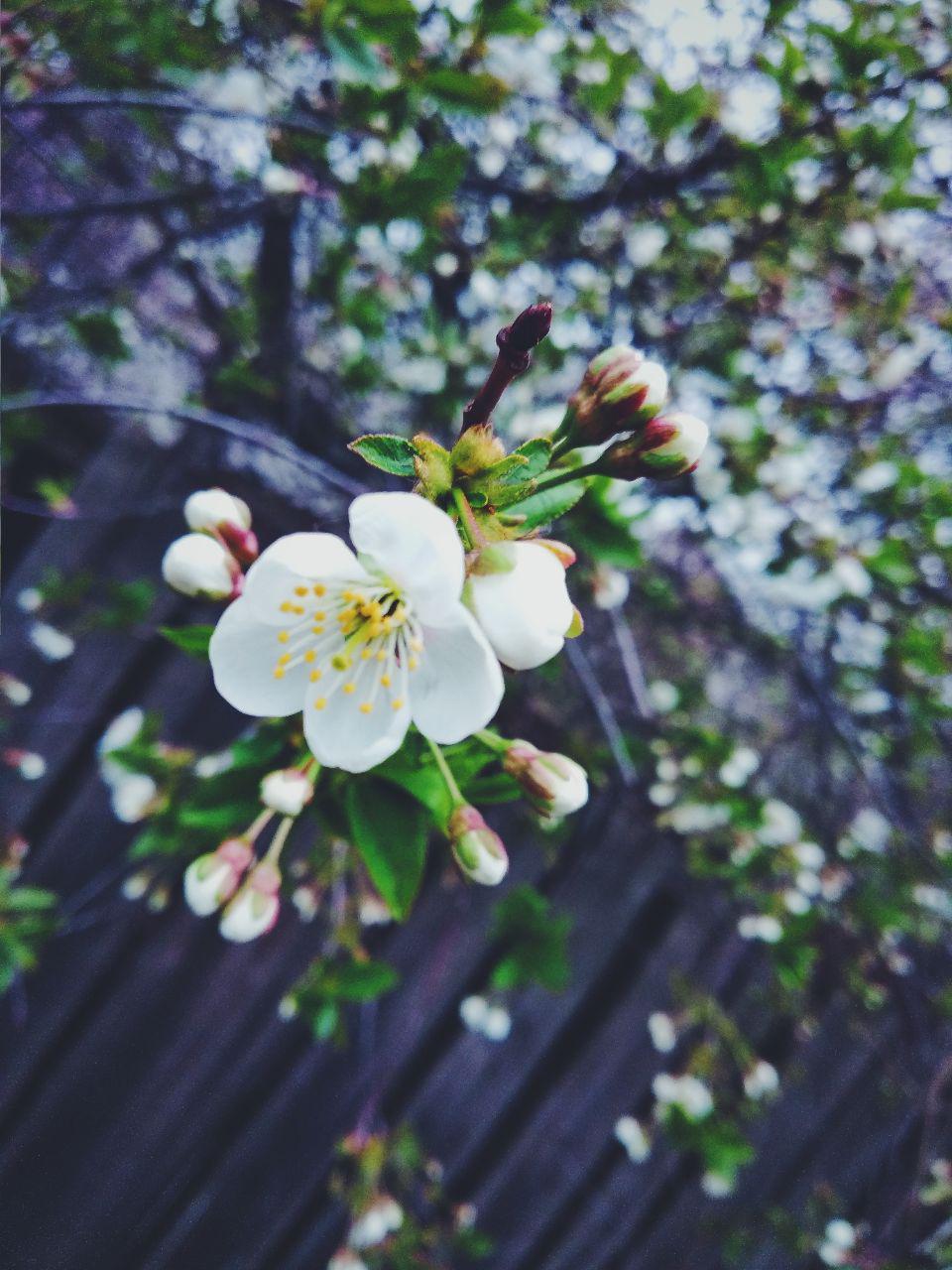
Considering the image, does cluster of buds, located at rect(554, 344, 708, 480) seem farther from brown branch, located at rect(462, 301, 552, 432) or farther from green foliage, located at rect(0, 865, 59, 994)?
green foliage, located at rect(0, 865, 59, 994)

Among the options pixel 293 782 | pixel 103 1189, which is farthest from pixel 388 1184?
pixel 293 782

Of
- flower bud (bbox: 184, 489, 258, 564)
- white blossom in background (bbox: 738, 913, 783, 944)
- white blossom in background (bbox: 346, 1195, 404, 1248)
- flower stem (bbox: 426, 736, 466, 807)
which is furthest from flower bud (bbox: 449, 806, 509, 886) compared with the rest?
white blossom in background (bbox: 738, 913, 783, 944)

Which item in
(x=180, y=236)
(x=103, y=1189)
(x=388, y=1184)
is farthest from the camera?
(x=180, y=236)

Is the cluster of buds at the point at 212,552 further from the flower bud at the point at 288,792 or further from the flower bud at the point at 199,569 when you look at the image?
the flower bud at the point at 288,792

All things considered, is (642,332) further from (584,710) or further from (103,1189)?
(103,1189)

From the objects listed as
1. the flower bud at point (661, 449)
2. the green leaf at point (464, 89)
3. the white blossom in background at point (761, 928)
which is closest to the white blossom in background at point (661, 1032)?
the white blossom in background at point (761, 928)

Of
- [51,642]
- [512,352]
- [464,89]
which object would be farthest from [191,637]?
[464,89]

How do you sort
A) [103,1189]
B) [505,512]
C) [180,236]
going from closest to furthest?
[505,512], [103,1189], [180,236]
